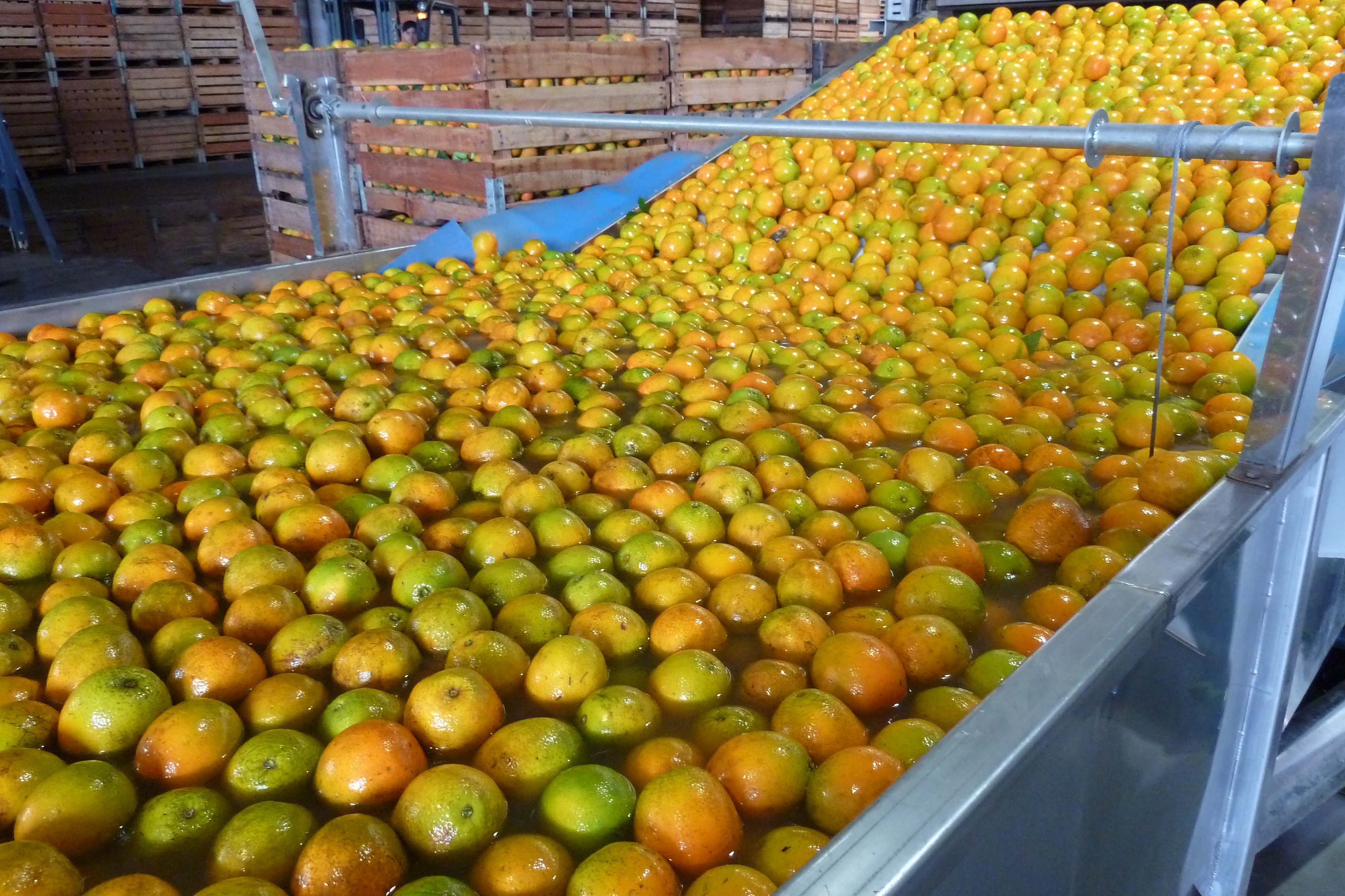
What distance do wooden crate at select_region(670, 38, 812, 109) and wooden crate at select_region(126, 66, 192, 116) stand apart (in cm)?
1087

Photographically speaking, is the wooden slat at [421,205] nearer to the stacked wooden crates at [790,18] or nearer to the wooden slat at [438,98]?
the wooden slat at [438,98]

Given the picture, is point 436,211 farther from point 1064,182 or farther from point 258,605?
point 258,605

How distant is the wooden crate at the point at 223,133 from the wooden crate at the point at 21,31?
7.74 ft

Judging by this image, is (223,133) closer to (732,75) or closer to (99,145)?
(99,145)

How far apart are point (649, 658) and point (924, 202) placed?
303cm

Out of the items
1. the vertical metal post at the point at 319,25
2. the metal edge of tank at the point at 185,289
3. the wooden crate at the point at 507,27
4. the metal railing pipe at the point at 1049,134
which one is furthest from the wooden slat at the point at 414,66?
the vertical metal post at the point at 319,25

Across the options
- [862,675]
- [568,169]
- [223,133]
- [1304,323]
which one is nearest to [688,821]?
[862,675]

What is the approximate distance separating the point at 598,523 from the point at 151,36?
16.2 metres

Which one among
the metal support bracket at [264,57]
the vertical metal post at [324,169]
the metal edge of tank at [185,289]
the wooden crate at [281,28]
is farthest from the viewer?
the wooden crate at [281,28]

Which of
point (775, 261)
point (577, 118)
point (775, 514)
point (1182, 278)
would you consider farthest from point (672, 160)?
point (775, 514)

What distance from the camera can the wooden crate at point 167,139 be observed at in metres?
14.9

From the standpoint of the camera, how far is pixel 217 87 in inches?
608

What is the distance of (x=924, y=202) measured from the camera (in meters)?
4.08

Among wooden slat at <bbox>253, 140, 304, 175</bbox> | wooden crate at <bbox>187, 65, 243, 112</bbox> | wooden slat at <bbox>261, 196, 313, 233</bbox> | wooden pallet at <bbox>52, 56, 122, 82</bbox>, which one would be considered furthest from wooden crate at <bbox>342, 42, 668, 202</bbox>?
wooden crate at <bbox>187, 65, 243, 112</bbox>
